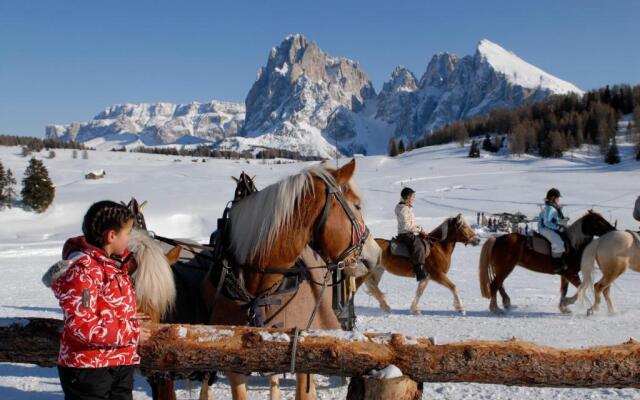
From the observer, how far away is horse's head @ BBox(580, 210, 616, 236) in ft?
30.5

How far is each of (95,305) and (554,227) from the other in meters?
9.13

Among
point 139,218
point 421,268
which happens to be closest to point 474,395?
point 139,218

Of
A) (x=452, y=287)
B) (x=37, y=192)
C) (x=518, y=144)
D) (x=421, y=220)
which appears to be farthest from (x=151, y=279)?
(x=518, y=144)

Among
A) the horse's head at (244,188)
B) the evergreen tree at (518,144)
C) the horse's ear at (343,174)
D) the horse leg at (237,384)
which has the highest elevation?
the evergreen tree at (518,144)

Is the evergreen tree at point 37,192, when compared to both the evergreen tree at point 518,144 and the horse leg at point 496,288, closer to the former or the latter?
the horse leg at point 496,288

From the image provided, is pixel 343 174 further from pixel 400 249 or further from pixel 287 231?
pixel 400 249

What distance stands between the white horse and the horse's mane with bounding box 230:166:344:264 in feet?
23.8

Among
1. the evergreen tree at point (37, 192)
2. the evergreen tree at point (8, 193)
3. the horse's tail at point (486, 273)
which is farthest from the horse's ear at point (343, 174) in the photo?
the evergreen tree at point (8, 193)

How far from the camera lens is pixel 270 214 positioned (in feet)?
11.2

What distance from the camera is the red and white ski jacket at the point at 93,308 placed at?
7.82ft

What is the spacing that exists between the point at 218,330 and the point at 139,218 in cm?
240

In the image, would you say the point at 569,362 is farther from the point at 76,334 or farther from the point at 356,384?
the point at 76,334

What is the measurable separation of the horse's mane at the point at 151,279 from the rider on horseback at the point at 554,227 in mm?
7974

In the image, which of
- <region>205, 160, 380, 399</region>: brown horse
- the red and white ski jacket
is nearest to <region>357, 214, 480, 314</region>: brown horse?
<region>205, 160, 380, 399</region>: brown horse
